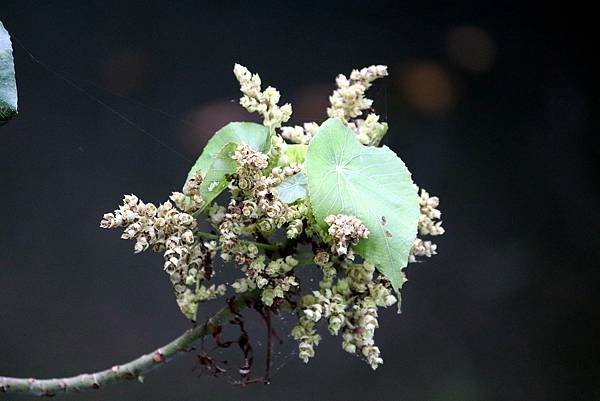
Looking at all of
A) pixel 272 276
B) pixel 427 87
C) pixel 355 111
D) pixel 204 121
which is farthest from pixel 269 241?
pixel 427 87

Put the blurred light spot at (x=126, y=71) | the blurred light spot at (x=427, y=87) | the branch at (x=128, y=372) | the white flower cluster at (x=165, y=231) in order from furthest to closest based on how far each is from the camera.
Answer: the blurred light spot at (x=427, y=87) → the blurred light spot at (x=126, y=71) → the branch at (x=128, y=372) → the white flower cluster at (x=165, y=231)

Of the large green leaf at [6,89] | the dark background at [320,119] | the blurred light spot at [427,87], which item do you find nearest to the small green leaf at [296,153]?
the large green leaf at [6,89]

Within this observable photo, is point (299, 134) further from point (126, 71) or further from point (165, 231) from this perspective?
point (126, 71)

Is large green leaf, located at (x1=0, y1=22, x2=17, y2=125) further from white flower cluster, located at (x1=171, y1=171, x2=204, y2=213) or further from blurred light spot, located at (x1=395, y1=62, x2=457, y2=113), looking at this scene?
blurred light spot, located at (x1=395, y1=62, x2=457, y2=113)

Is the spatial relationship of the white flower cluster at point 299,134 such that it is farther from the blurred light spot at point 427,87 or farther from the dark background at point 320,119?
the blurred light spot at point 427,87

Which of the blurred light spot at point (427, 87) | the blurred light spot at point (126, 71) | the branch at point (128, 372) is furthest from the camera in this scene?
the blurred light spot at point (427, 87)

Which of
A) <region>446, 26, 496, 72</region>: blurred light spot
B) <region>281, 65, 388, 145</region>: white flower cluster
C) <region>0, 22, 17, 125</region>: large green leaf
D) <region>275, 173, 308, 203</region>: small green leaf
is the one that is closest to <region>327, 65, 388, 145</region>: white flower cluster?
<region>281, 65, 388, 145</region>: white flower cluster
